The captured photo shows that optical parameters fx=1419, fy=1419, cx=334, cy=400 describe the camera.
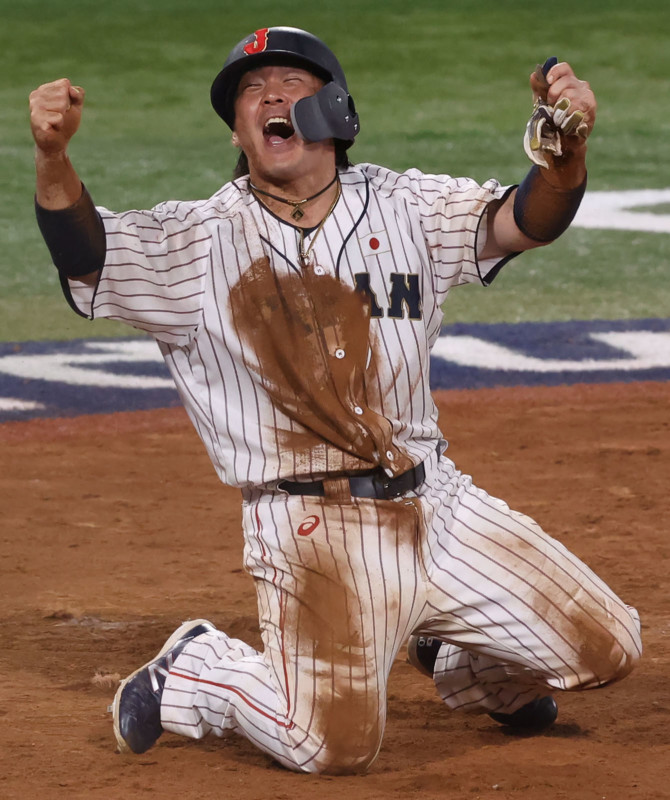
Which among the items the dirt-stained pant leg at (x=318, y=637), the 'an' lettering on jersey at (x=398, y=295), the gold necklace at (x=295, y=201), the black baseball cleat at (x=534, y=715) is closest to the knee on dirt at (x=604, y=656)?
the black baseball cleat at (x=534, y=715)

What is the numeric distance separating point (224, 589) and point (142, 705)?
1309 millimetres

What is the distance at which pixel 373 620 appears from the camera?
11.4 ft

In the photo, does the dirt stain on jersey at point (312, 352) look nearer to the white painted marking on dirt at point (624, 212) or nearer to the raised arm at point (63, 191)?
the raised arm at point (63, 191)

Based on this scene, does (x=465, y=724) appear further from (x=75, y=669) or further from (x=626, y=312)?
(x=626, y=312)

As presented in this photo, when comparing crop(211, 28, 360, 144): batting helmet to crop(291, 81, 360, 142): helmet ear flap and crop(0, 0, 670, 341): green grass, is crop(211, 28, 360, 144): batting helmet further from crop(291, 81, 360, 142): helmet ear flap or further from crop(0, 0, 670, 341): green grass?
crop(0, 0, 670, 341): green grass

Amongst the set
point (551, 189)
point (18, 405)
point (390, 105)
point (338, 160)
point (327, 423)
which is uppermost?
point (390, 105)

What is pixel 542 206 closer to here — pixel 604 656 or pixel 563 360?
pixel 604 656

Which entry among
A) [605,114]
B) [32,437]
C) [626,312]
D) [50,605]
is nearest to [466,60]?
[605,114]

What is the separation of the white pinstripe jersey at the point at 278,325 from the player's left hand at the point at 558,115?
43 centimetres

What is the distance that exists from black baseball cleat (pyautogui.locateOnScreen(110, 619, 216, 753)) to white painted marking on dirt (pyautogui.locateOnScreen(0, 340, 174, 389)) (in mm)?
3990

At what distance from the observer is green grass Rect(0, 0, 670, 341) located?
32.1 ft

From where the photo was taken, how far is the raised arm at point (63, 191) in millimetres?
3127

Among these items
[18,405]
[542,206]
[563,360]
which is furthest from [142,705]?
[563,360]

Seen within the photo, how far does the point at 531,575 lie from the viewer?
3.61 m
